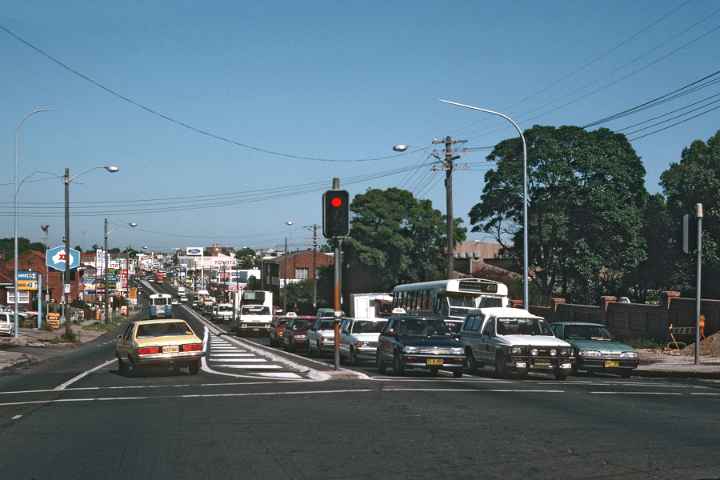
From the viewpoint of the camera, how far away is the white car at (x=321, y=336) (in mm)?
33688

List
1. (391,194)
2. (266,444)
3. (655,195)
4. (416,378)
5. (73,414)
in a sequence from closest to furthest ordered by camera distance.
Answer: (266,444) → (73,414) → (416,378) → (655,195) → (391,194)

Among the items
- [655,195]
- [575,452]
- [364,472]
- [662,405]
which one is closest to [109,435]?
[364,472]

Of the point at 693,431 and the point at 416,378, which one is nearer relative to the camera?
the point at 693,431

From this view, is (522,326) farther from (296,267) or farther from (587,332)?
(296,267)

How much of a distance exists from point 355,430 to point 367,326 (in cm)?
1796

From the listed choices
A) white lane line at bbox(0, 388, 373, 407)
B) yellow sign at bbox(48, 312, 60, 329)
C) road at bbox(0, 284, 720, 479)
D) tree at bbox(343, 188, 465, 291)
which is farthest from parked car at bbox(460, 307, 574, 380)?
yellow sign at bbox(48, 312, 60, 329)

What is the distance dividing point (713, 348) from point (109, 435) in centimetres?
2730

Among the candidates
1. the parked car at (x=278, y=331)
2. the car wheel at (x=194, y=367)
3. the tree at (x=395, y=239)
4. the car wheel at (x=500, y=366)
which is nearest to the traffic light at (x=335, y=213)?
the car wheel at (x=194, y=367)

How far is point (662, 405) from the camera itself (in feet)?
52.2

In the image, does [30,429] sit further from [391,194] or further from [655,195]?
[391,194]

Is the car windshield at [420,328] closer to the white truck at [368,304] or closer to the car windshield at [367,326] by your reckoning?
the car windshield at [367,326]

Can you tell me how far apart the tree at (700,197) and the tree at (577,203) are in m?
2.82

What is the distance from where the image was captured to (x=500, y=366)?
913 inches

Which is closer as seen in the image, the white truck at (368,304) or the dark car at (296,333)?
the dark car at (296,333)
